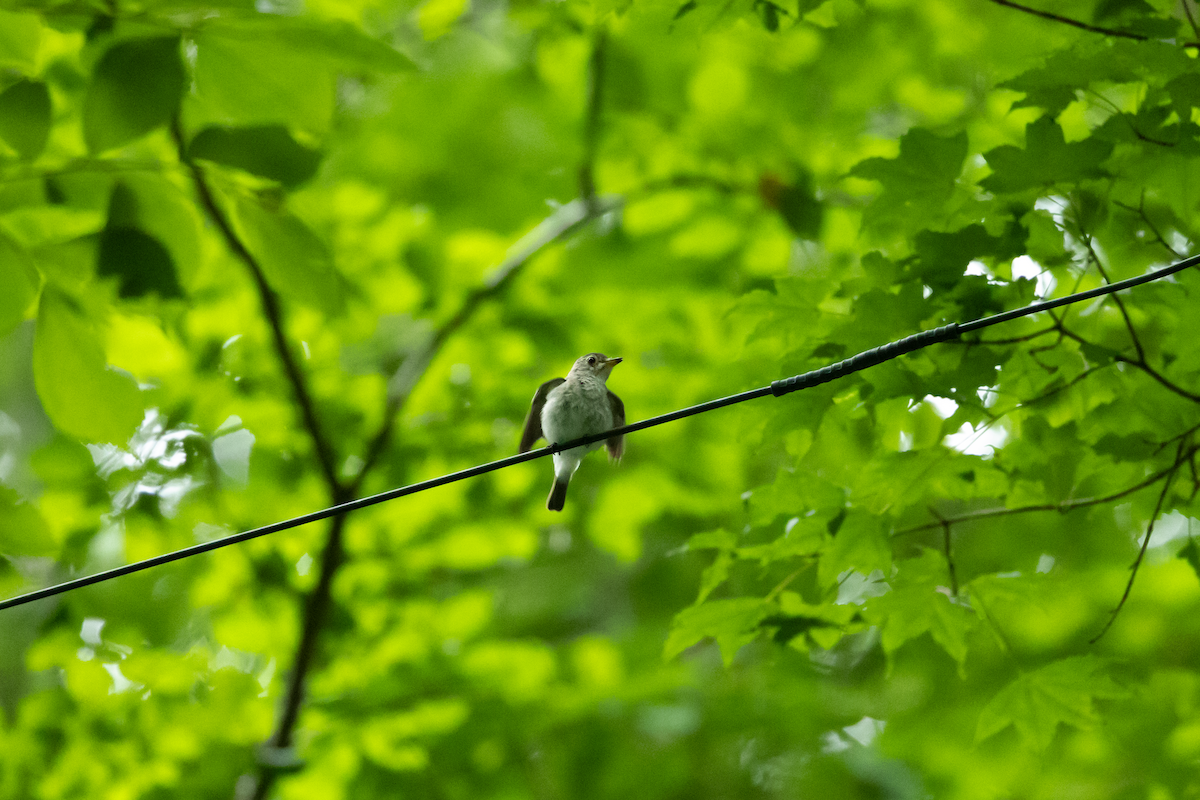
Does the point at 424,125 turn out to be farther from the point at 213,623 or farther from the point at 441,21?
the point at 213,623

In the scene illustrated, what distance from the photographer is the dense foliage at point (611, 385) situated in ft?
7.00

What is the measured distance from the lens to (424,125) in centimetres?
599

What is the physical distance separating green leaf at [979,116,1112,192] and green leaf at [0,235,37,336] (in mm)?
2214

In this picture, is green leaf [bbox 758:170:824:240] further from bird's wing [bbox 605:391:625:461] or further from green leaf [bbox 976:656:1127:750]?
green leaf [bbox 976:656:1127:750]

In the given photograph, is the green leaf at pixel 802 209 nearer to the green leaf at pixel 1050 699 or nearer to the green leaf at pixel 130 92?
the green leaf at pixel 1050 699

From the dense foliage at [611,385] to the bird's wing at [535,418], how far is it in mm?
733

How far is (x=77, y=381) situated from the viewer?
1.98 m

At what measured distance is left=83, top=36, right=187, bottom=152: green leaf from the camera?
1.86 metres

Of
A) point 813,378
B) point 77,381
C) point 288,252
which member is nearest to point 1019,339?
point 813,378

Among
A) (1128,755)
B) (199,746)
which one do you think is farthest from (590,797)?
(1128,755)

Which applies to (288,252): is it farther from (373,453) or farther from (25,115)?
(373,453)

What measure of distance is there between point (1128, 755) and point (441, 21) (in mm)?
5713

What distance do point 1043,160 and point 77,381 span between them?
7.48 ft

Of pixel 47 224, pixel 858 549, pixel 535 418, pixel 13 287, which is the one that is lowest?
pixel 535 418
